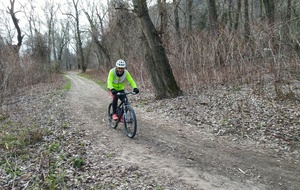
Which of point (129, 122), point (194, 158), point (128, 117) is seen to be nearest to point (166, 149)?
point (194, 158)

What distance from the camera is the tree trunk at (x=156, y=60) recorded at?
36.2ft

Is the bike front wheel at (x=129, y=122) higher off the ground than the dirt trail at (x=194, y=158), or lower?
higher

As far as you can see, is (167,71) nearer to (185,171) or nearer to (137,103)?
(137,103)

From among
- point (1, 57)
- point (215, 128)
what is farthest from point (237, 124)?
point (1, 57)

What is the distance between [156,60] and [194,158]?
666 cm

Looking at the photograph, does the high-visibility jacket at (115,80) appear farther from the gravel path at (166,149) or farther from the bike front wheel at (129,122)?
the gravel path at (166,149)

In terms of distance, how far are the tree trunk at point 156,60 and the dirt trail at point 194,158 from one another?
3.40 meters

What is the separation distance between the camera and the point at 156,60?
36.9 ft

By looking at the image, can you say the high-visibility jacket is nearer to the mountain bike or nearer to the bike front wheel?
the mountain bike

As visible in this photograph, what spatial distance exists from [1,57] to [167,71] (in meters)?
8.70

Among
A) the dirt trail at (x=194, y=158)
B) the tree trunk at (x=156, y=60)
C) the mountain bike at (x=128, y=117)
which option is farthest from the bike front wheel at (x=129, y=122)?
the tree trunk at (x=156, y=60)

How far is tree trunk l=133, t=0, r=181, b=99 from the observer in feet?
36.2

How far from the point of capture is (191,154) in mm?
5527

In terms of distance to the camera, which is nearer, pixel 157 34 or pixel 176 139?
pixel 176 139
